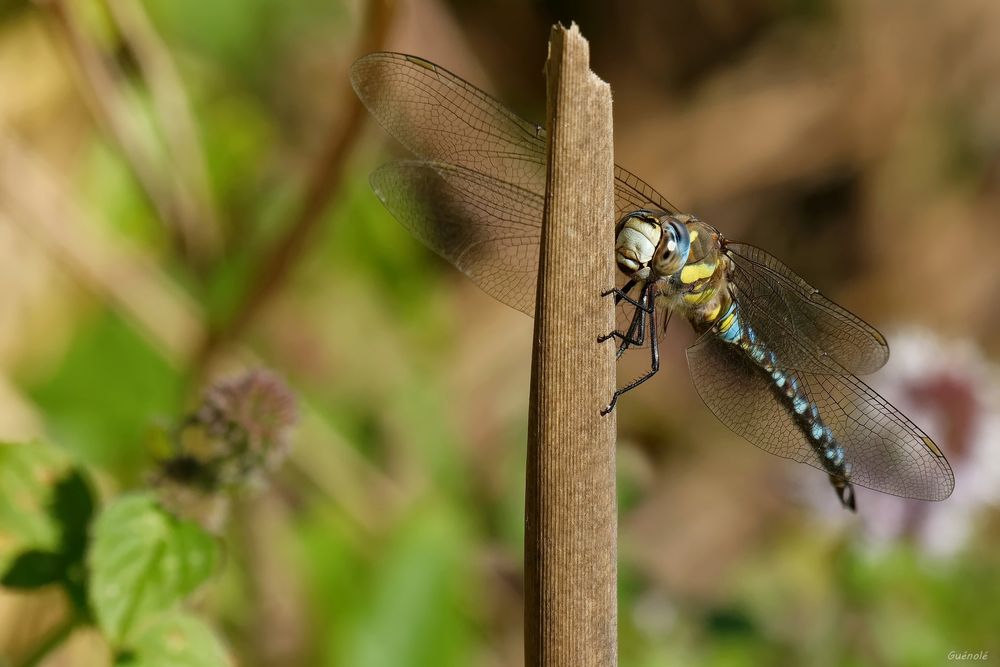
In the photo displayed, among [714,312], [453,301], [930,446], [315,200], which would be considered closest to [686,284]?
[714,312]

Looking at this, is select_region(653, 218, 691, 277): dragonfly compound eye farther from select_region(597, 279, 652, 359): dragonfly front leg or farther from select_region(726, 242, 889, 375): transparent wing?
select_region(726, 242, 889, 375): transparent wing

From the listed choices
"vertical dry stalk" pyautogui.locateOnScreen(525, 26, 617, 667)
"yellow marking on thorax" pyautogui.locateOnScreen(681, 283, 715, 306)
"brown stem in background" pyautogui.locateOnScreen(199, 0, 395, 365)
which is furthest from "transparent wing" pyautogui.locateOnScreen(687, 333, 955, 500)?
"vertical dry stalk" pyautogui.locateOnScreen(525, 26, 617, 667)

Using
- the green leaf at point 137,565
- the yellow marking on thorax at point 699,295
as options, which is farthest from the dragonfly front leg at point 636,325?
the green leaf at point 137,565

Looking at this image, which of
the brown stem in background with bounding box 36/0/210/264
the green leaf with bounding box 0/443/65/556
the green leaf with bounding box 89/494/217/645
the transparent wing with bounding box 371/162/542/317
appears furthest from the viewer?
the brown stem in background with bounding box 36/0/210/264

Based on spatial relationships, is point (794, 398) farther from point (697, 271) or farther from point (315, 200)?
point (315, 200)

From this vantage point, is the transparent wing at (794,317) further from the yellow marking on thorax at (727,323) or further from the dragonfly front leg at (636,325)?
the dragonfly front leg at (636,325)

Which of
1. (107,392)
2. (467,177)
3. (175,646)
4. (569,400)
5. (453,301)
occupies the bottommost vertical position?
(175,646)
